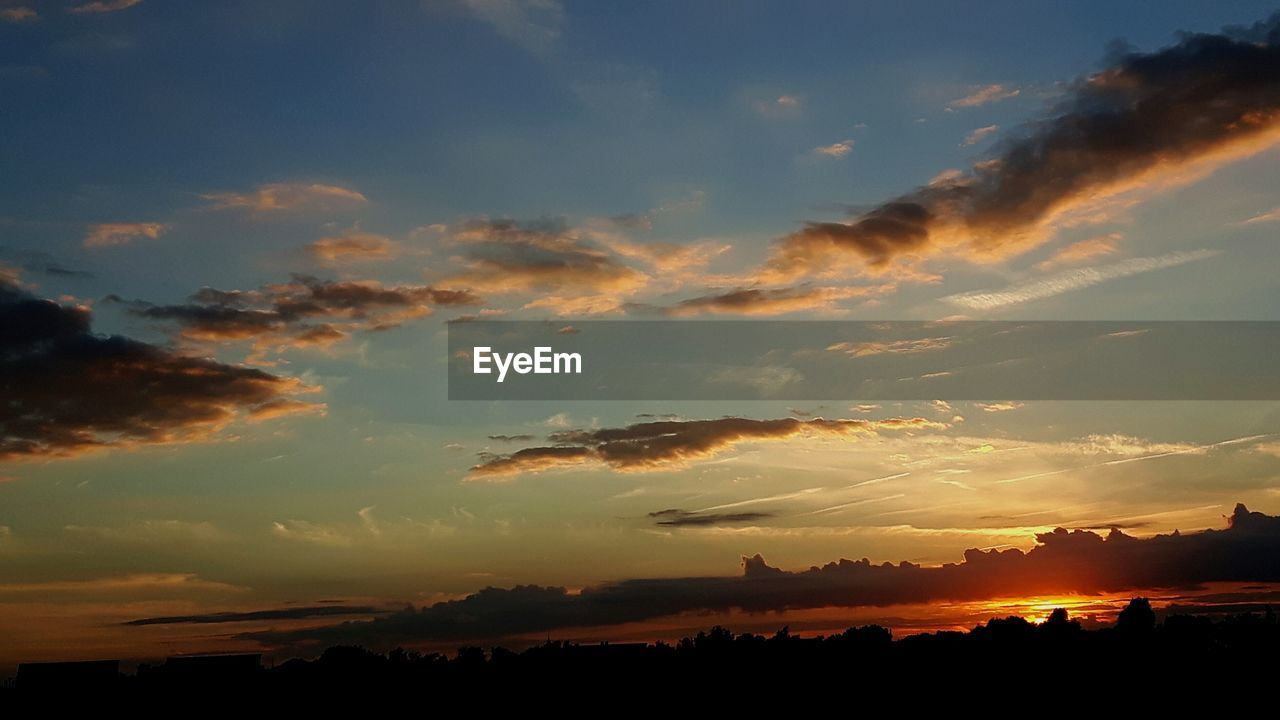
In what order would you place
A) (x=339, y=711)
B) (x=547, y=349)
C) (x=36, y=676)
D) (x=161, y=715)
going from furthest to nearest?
(x=339, y=711) → (x=161, y=715) → (x=36, y=676) → (x=547, y=349)

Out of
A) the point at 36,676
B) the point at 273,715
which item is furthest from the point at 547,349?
the point at 273,715

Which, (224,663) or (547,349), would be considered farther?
(224,663)

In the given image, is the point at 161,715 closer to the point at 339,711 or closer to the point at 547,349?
the point at 339,711

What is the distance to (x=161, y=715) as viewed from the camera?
163m

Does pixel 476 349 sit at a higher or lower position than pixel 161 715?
higher

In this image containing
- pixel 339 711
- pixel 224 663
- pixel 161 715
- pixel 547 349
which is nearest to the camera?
pixel 547 349

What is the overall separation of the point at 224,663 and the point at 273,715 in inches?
620

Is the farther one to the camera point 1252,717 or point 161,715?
point 1252,717

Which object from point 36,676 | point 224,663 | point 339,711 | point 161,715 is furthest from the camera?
point 339,711

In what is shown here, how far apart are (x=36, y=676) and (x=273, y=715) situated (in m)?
43.7

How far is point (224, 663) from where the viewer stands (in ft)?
582

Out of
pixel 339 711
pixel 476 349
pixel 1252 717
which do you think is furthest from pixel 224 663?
pixel 1252 717

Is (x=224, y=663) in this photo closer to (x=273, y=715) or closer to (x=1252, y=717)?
(x=273, y=715)

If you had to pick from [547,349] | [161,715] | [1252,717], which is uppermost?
[547,349]
